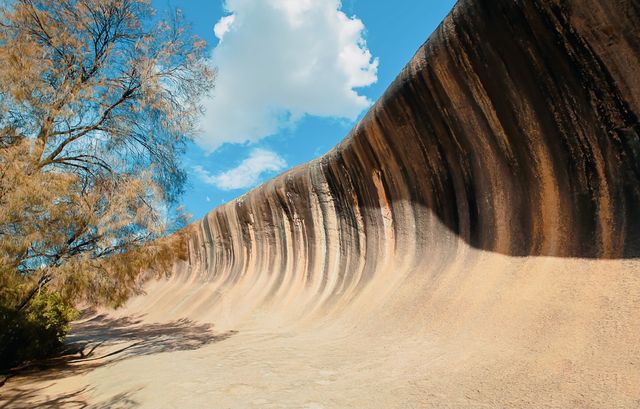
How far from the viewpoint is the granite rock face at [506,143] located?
11.4 ft

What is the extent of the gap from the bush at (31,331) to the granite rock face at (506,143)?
510 cm

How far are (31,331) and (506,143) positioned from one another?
292 inches

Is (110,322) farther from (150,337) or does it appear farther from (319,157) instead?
(319,157)

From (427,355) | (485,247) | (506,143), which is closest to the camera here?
(427,355)

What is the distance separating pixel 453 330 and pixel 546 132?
236 centimetres

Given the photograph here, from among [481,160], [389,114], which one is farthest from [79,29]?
[481,160]

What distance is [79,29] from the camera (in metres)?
6.70

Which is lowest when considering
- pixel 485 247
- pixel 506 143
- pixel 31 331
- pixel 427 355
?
pixel 427 355

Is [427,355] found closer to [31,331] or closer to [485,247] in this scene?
[485,247]

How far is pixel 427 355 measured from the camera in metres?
3.85

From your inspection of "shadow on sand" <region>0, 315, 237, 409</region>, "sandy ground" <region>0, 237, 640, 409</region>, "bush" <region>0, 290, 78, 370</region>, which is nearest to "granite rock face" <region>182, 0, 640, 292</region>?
"sandy ground" <region>0, 237, 640, 409</region>

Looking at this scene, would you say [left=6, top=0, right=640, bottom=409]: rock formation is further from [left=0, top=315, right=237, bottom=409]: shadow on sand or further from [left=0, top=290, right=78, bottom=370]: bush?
[left=0, top=290, right=78, bottom=370]: bush

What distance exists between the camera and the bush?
5312 mm

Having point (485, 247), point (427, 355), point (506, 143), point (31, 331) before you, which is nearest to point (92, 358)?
point (31, 331)
